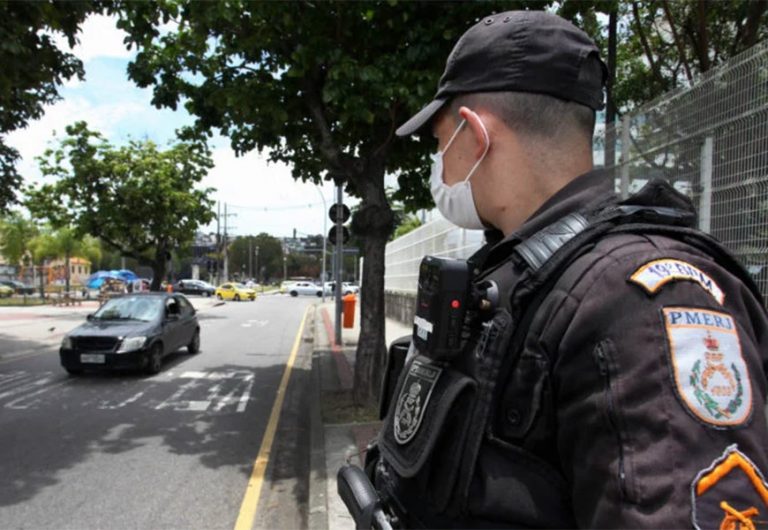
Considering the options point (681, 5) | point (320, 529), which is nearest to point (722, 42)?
point (681, 5)

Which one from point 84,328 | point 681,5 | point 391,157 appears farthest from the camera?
point 84,328

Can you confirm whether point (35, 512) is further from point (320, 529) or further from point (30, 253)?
point (30, 253)

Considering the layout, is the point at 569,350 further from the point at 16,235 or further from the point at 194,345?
the point at 16,235

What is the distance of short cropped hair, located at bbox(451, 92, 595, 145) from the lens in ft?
3.94

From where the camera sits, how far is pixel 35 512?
421 cm

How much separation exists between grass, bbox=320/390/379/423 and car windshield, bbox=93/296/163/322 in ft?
15.8

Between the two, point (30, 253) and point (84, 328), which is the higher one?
point (30, 253)

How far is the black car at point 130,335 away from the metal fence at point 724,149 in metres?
8.27

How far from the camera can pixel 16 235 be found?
39156 millimetres

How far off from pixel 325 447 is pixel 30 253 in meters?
46.7

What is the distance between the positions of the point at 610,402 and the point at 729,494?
0.66 feet

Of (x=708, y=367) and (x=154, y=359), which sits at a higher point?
(x=708, y=367)

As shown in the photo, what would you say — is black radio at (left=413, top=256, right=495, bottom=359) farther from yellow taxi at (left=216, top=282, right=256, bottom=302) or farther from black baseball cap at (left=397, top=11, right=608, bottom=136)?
yellow taxi at (left=216, top=282, right=256, bottom=302)

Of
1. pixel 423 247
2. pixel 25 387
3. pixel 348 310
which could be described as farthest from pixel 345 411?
pixel 423 247
